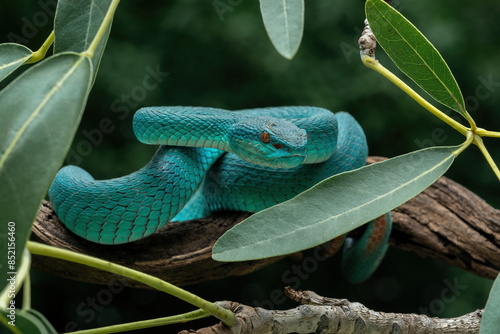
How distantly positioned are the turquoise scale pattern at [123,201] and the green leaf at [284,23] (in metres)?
0.83

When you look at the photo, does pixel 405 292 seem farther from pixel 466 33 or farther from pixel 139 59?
pixel 139 59

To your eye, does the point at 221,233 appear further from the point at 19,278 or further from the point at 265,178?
the point at 19,278

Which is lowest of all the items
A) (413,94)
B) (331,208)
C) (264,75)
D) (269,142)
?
(264,75)

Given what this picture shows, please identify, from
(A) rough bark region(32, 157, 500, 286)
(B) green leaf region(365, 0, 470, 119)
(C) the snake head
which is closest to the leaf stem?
(B) green leaf region(365, 0, 470, 119)

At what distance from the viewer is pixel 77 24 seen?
92 cm

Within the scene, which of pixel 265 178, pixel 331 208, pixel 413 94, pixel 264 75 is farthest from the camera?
pixel 264 75

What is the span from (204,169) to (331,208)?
938mm

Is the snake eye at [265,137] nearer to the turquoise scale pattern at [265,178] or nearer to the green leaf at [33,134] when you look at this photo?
the turquoise scale pattern at [265,178]

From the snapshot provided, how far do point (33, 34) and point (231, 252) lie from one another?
2923mm

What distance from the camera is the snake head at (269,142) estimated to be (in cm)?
148

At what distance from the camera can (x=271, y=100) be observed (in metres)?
3.26

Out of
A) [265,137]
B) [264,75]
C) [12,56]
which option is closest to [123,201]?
[265,137]

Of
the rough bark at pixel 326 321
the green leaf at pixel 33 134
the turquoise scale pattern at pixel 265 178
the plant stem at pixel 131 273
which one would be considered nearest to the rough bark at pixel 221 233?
the turquoise scale pattern at pixel 265 178

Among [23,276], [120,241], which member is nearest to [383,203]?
[23,276]
